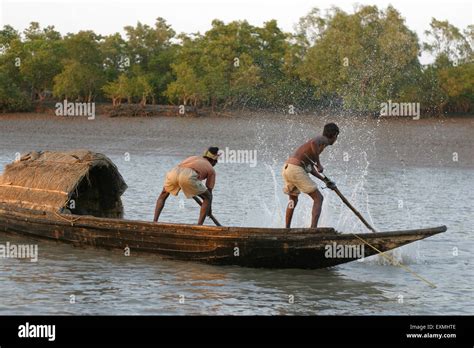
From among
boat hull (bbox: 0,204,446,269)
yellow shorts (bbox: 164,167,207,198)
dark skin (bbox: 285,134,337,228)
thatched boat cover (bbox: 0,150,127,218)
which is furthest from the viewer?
thatched boat cover (bbox: 0,150,127,218)

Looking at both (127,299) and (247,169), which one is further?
(247,169)

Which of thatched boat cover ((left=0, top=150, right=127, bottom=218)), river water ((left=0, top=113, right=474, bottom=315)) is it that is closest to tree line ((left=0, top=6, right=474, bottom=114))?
river water ((left=0, top=113, right=474, bottom=315))

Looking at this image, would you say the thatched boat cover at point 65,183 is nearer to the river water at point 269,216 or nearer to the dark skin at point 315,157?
the river water at point 269,216

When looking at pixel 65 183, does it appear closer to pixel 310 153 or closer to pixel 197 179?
pixel 197 179

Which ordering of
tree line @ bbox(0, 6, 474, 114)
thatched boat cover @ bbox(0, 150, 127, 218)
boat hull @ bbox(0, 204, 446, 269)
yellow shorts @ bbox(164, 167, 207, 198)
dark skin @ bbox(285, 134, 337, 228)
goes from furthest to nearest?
1. tree line @ bbox(0, 6, 474, 114)
2. thatched boat cover @ bbox(0, 150, 127, 218)
3. yellow shorts @ bbox(164, 167, 207, 198)
4. dark skin @ bbox(285, 134, 337, 228)
5. boat hull @ bbox(0, 204, 446, 269)

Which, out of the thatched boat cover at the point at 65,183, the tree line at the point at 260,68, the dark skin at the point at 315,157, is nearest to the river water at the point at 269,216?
the thatched boat cover at the point at 65,183

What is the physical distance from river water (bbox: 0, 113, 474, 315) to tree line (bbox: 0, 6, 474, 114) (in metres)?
5.30

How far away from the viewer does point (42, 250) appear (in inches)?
484

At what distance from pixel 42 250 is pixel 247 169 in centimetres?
1222

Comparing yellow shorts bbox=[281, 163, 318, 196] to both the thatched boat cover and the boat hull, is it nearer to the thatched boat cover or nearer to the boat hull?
the boat hull

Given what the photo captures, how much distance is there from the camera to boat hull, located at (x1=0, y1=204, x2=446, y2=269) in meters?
10.4

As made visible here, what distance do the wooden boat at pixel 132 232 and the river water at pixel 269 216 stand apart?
193mm
